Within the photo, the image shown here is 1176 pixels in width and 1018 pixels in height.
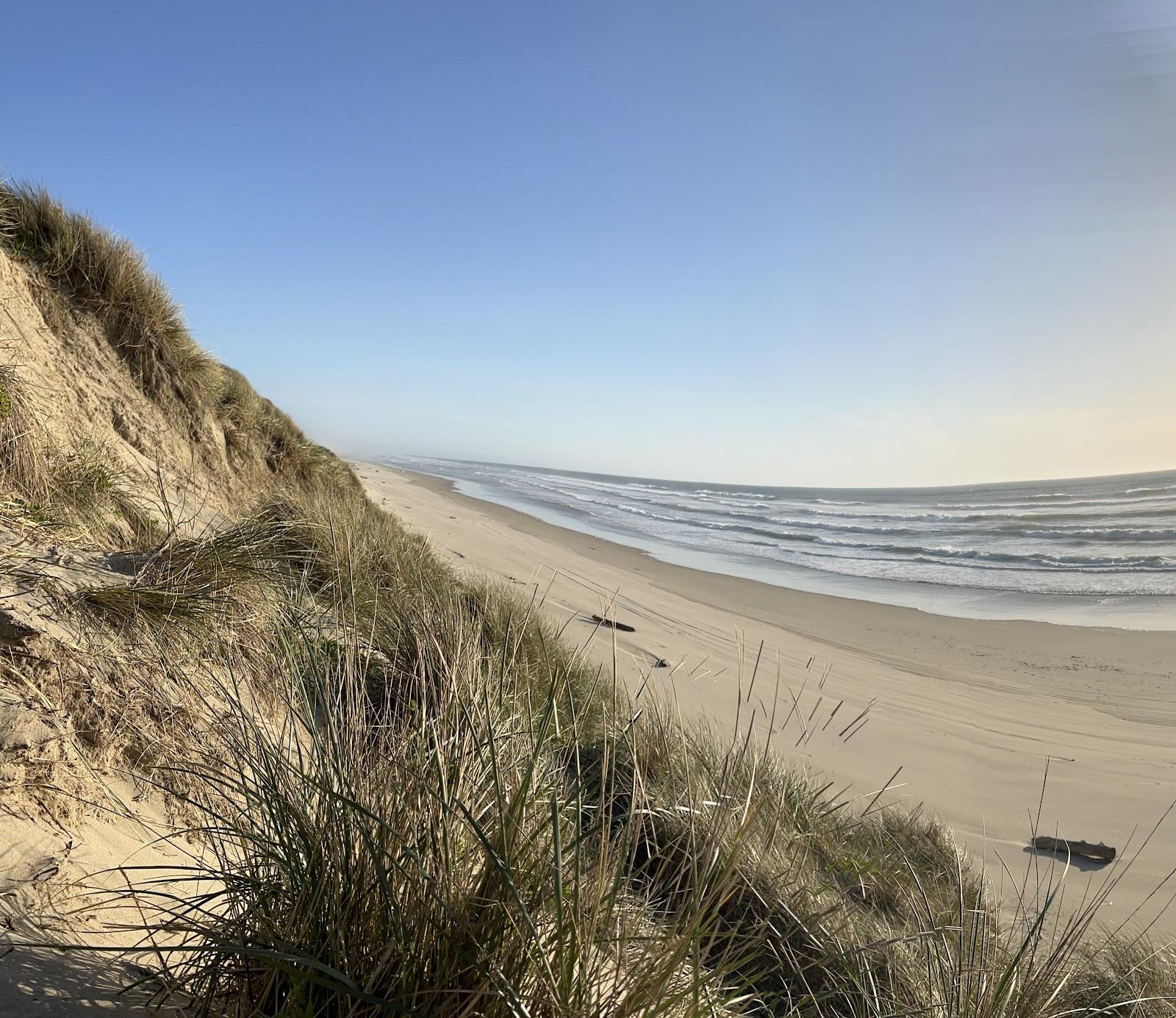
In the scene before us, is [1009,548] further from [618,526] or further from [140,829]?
[140,829]

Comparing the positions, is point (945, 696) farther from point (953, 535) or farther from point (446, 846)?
point (953, 535)

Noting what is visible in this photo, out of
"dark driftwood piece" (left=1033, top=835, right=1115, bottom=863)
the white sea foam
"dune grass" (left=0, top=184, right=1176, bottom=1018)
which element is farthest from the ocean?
"dune grass" (left=0, top=184, right=1176, bottom=1018)

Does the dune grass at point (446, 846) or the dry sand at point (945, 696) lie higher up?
the dune grass at point (446, 846)

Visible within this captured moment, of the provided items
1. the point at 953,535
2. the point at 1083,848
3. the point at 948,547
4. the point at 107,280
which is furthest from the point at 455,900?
the point at 953,535

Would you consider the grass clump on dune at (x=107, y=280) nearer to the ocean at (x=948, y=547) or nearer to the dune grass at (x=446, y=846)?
the dune grass at (x=446, y=846)

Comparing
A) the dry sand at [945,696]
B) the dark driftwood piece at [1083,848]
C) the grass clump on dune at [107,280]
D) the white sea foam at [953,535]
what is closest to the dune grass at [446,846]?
the dry sand at [945,696]

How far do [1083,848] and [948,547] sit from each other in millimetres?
23525

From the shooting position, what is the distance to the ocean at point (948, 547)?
56.6 ft

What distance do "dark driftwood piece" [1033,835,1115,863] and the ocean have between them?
11137 mm

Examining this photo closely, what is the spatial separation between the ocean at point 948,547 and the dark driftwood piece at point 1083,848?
1114 centimetres

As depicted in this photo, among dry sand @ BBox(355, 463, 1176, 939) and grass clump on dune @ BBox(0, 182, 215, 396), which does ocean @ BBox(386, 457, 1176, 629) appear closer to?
dry sand @ BBox(355, 463, 1176, 939)

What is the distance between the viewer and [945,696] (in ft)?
32.4

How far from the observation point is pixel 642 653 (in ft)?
32.9

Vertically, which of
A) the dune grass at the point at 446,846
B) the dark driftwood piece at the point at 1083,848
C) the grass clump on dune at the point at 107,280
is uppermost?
the grass clump on dune at the point at 107,280
